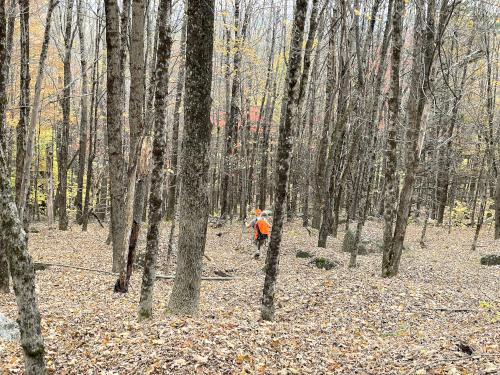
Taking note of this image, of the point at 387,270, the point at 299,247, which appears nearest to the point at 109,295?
the point at 387,270

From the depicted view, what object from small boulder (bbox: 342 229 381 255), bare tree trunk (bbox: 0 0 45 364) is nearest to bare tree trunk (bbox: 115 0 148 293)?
bare tree trunk (bbox: 0 0 45 364)

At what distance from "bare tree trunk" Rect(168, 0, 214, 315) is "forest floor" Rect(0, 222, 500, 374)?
3.23 ft

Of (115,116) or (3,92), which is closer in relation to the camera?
(3,92)

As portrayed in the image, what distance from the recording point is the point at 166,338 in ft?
19.1

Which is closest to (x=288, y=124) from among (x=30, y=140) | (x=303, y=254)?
(x=30, y=140)

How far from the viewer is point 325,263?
45.5 ft

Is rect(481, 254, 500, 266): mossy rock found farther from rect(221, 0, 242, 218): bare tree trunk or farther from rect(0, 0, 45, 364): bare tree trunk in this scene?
rect(0, 0, 45, 364): bare tree trunk

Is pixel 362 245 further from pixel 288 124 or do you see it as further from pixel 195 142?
pixel 195 142

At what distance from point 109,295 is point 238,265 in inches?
240

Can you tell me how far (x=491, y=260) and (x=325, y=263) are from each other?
6093 millimetres

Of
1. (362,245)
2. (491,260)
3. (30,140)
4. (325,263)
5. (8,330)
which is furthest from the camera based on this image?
(362,245)

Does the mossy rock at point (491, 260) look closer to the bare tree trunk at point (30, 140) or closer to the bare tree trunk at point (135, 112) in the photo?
the bare tree trunk at point (135, 112)

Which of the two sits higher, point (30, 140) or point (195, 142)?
point (195, 142)

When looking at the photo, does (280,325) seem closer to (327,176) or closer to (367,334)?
(367,334)
